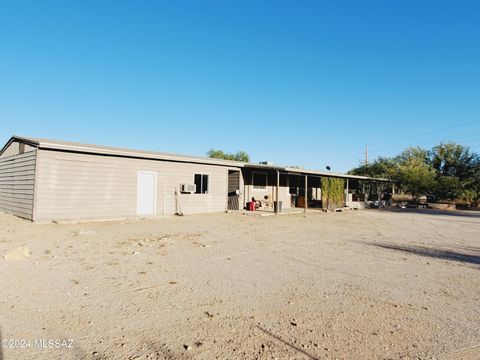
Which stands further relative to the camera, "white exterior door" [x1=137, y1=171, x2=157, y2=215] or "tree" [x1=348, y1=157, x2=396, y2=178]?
"tree" [x1=348, y1=157, x2=396, y2=178]

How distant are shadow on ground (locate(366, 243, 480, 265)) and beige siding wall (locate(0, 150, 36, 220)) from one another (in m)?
11.5

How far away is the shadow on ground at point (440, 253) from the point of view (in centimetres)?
694

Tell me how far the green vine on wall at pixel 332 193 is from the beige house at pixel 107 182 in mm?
3691

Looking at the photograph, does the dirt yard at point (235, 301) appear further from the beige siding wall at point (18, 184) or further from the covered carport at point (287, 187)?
the covered carport at point (287, 187)

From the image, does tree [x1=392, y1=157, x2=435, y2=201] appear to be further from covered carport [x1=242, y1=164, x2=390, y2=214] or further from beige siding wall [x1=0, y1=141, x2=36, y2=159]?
beige siding wall [x1=0, y1=141, x2=36, y2=159]

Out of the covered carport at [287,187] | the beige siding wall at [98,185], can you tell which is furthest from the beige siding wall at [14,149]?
the covered carport at [287,187]

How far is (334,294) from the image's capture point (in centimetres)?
439

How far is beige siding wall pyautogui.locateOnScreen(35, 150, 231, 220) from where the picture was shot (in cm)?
1114

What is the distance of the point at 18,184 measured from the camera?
495 inches

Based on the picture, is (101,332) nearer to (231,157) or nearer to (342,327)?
(342,327)

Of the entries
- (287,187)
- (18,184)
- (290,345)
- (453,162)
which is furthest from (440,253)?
(453,162)

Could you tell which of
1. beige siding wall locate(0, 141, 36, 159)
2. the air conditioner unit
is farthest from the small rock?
the air conditioner unit

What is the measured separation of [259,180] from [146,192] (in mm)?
7834

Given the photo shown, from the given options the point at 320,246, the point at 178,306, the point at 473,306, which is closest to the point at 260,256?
the point at 320,246
